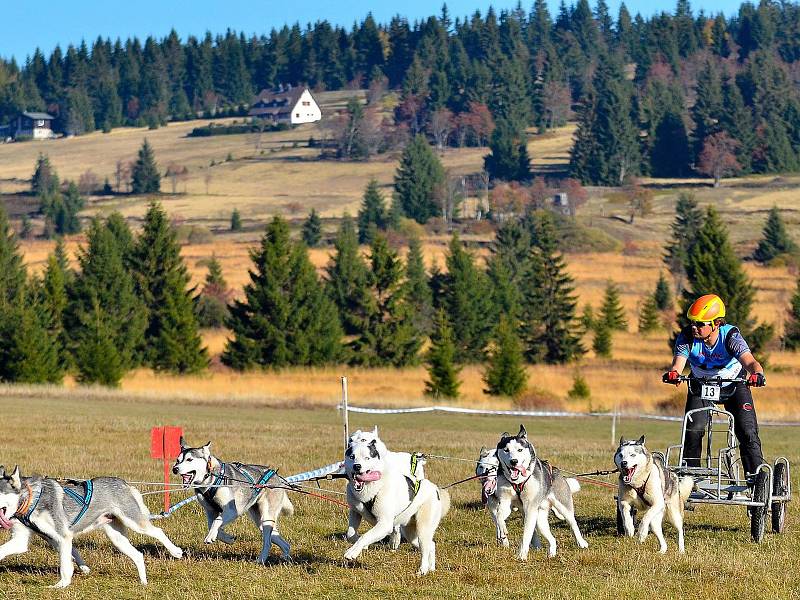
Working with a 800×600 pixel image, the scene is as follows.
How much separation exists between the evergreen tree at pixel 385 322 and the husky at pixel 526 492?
52.7 m

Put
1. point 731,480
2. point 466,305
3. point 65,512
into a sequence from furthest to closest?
point 466,305 < point 731,480 < point 65,512

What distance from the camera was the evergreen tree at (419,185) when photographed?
14275cm

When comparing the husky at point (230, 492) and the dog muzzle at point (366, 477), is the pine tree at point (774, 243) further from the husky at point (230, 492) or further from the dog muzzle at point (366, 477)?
the dog muzzle at point (366, 477)

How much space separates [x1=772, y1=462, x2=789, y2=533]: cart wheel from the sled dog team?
1.19 meters

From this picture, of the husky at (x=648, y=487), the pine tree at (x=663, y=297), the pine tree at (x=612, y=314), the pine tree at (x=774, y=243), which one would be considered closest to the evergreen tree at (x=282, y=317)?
the pine tree at (x=612, y=314)

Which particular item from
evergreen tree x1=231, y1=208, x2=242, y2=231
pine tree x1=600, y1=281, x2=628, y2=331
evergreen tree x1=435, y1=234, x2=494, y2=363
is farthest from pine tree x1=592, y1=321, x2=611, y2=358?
evergreen tree x1=231, y1=208, x2=242, y2=231

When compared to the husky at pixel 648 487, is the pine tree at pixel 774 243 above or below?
above

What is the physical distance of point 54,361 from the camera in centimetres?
5444

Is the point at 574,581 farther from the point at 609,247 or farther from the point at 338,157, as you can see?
the point at 338,157

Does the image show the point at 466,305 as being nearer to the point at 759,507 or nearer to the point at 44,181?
the point at 759,507

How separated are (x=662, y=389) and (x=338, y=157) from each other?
5538 inches

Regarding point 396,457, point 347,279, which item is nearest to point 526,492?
point 396,457

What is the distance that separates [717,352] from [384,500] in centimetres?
425

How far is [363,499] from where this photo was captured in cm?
1163
